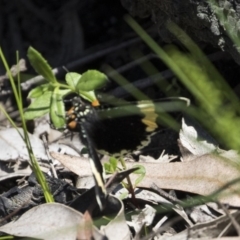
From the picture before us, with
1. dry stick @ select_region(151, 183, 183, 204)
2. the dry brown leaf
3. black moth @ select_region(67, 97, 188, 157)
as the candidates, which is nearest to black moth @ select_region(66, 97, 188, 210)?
black moth @ select_region(67, 97, 188, 157)

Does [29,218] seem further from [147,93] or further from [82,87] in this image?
[147,93]

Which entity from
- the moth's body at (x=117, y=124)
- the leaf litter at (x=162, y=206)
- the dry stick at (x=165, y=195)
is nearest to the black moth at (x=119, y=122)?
the moth's body at (x=117, y=124)

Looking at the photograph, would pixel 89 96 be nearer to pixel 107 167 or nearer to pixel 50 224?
pixel 107 167

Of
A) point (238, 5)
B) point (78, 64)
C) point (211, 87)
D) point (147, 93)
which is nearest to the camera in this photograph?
point (238, 5)

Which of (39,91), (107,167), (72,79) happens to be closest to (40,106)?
(39,91)

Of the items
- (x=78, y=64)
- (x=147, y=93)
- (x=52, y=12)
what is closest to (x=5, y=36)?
(x=52, y=12)

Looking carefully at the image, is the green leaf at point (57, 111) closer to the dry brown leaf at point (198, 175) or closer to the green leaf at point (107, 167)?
the dry brown leaf at point (198, 175)
